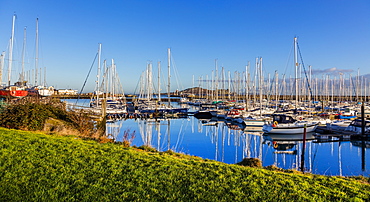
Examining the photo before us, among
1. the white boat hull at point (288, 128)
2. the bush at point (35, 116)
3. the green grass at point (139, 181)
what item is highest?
the bush at point (35, 116)

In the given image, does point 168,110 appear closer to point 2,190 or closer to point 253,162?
point 253,162

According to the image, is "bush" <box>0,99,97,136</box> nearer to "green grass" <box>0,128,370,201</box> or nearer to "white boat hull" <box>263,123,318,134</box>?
"green grass" <box>0,128,370,201</box>

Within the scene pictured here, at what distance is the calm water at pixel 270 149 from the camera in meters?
21.0

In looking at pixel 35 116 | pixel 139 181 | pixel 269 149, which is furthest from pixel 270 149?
pixel 139 181

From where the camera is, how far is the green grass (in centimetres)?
689

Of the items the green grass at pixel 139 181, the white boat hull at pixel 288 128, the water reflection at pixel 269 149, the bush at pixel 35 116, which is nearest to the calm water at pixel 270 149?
the water reflection at pixel 269 149

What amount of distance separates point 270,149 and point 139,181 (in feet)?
72.3

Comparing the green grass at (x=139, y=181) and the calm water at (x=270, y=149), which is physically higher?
the green grass at (x=139, y=181)

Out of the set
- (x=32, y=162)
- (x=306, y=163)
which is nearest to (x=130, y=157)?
(x=32, y=162)

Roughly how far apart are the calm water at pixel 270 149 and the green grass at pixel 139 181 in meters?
9.14

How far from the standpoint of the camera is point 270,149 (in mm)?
27406

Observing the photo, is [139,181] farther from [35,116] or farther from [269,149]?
[269,149]

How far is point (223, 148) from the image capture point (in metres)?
27.7

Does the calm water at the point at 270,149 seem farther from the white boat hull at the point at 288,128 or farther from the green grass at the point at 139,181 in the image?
the green grass at the point at 139,181
